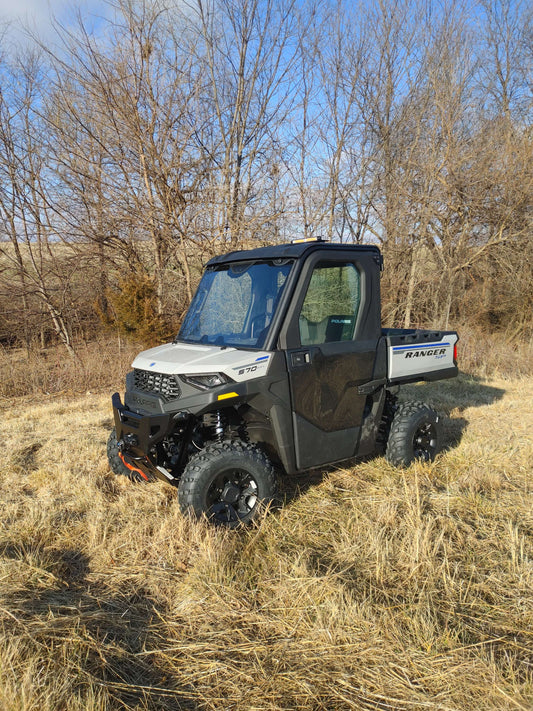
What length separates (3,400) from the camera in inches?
320

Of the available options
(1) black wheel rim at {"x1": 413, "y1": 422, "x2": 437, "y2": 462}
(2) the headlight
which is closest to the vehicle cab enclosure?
(2) the headlight

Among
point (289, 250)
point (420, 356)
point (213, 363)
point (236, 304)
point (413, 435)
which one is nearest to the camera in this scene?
point (213, 363)

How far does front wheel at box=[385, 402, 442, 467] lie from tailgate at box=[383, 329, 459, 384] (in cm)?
31

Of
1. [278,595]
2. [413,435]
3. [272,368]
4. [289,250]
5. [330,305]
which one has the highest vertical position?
[289,250]

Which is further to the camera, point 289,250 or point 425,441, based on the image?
point 425,441

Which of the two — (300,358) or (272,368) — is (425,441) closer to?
(300,358)

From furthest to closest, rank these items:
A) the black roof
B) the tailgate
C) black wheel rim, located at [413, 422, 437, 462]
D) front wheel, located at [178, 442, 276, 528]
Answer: black wheel rim, located at [413, 422, 437, 462] < the tailgate < the black roof < front wheel, located at [178, 442, 276, 528]

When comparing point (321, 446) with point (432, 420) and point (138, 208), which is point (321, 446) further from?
point (138, 208)

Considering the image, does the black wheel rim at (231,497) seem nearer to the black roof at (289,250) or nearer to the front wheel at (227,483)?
the front wheel at (227,483)

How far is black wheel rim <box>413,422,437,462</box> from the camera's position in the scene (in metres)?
4.52

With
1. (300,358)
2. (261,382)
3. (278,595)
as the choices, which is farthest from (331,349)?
(278,595)

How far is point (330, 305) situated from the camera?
3.85 m

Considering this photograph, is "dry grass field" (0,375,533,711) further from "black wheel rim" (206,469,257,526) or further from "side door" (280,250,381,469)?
"side door" (280,250,381,469)

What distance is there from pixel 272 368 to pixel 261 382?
13 cm
